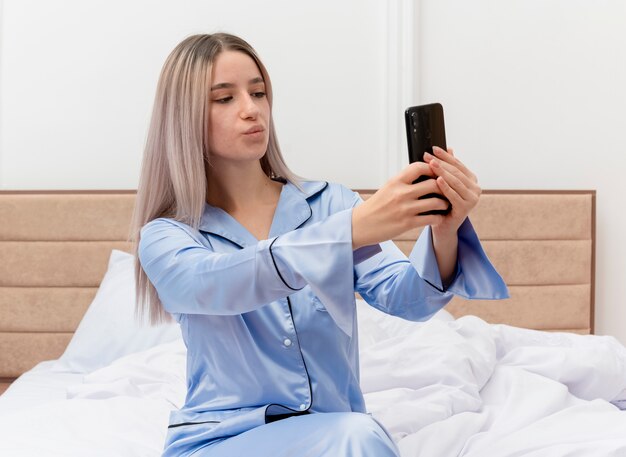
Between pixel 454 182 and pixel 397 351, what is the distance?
999 mm

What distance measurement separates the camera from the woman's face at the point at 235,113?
1502 millimetres

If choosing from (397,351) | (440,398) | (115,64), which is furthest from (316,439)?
(115,64)

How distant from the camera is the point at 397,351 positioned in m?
2.12

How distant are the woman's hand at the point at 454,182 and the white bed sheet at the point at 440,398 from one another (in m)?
0.52

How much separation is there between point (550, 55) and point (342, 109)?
2.73 ft

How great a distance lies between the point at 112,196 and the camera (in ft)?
10.3

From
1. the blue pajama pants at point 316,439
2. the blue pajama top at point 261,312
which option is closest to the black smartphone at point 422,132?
the blue pajama top at point 261,312

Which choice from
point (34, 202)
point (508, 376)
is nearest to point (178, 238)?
point (508, 376)

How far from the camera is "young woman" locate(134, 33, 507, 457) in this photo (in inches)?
46.4

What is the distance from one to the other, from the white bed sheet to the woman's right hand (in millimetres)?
587

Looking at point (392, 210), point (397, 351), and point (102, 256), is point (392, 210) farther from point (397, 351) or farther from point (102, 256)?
point (102, 256)

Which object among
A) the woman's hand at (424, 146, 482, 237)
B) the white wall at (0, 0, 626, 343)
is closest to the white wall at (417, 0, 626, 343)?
the white wall at (0, 0, 626, 343)

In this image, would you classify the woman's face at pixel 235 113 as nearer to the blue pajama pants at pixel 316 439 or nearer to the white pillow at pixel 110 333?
the blue pajama pants at pixel 316 439

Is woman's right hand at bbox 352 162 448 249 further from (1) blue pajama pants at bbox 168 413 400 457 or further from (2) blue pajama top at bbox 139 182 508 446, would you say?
(1) blue pajama pants at bbox 168 413 400 457
